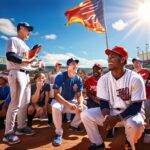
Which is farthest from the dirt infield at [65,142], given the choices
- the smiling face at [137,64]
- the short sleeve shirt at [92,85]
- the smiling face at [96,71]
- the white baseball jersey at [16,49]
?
the smiling face at [137,64]

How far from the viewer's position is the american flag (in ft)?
41.2

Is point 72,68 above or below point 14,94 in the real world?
above

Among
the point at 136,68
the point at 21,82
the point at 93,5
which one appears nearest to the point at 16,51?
the point at 21,82

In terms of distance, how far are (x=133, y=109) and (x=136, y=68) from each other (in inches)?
190

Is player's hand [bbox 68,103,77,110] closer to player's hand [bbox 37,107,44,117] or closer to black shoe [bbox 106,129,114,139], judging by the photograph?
black shoe [bbox 106,129,114,139]

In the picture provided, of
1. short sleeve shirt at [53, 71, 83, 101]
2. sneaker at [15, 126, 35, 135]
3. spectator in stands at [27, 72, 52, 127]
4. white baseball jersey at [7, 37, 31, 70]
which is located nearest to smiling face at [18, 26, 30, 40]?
white baseball jersey at [7, 37, 31, 70]

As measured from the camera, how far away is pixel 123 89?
5738 millimetres

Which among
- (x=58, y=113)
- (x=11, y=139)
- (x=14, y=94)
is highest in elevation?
(x=14, y=94)

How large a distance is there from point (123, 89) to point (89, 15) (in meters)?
7.68

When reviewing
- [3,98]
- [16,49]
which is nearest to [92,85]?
[3,98]

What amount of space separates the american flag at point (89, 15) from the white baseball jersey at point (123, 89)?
275 inches

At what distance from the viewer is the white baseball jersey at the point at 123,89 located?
221 inches

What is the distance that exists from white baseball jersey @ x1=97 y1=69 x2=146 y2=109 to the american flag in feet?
22.9

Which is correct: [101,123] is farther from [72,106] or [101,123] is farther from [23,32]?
[23,32]
